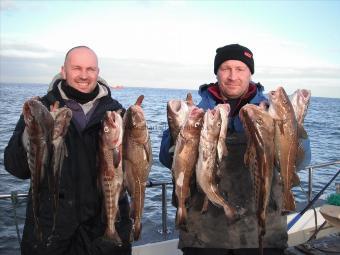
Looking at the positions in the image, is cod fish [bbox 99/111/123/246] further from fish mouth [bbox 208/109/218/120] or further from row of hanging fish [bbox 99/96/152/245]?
fish mouth [bbox 208/109/218/120]

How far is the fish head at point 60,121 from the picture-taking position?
3.88m

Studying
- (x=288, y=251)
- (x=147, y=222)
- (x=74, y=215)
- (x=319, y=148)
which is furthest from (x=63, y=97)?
(x=319, y=148)

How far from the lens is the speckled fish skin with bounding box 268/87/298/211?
3.84m

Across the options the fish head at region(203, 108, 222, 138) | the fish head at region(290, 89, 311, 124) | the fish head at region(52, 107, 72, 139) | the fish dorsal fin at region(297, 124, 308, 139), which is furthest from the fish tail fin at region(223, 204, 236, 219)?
the fish head at region(52, 107, 72, 139)

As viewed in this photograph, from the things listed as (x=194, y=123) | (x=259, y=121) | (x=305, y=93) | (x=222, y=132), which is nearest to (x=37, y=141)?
(x=194, y=123)

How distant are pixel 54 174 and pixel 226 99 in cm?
216

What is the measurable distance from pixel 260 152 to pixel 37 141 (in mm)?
2231

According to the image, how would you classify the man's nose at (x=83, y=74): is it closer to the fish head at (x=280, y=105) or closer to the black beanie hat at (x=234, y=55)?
the black beanie hat at (x=234, y=55)

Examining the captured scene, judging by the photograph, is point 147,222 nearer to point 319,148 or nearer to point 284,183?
point 284,183

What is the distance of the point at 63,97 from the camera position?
4516 millimetres

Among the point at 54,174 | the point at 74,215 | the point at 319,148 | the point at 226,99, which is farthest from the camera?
the point at 319,148

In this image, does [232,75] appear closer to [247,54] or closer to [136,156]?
[247,54]

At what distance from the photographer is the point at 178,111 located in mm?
3984

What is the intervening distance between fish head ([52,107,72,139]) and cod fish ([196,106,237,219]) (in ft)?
4.58
